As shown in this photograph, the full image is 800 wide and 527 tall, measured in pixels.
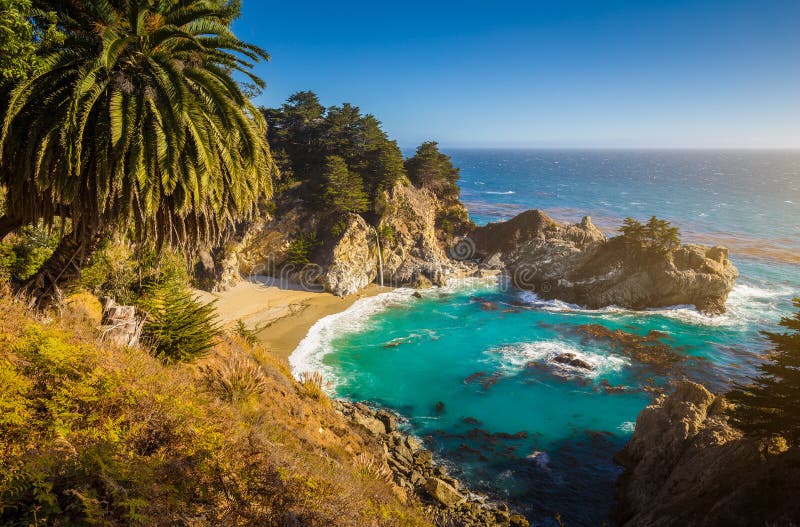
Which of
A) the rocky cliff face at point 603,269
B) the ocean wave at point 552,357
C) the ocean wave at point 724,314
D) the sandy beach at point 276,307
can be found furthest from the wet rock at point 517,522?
the rocky cliff face at point 603,269

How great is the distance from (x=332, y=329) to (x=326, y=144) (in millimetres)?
30511

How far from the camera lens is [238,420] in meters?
8.05

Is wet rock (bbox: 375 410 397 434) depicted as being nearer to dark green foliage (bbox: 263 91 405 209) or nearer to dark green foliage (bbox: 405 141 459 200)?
dark green foliage (bbox: 263 91 405 209)

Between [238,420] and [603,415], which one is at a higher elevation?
[238,420]

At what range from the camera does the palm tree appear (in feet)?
24.5

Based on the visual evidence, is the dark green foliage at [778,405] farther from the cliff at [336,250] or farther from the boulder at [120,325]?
the cliff at [336,250]

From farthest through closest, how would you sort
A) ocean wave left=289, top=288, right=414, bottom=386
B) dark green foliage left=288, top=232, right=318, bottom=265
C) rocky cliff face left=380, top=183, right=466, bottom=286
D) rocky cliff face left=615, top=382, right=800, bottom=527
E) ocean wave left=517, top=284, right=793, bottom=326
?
1. rocky cliff face left=380, top=183, right=466, bottom=286
2. dark green foliage left=288, top=232, right=318, bottom=265
3. ocean wave left=517, top=284, right=793, bottom=326
4. ocean wave left=289, top=288, right=414, bottom=386
5. rocky cliff face left=615, top=382, right=800, bottom=527

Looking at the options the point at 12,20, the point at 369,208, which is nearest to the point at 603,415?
the point at 12,20

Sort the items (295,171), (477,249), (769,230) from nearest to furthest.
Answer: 1. (295,171)
2. (477,249)
3. (769,230)

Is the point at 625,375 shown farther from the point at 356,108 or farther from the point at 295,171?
the point at 356,108

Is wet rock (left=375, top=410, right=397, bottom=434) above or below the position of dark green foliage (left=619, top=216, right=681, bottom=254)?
below

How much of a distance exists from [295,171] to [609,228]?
61987 mm

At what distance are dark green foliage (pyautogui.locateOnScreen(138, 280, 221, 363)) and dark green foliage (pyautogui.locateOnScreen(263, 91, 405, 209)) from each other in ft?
114

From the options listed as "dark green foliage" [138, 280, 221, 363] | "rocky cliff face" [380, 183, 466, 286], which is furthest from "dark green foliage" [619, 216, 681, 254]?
"dark green foliage" [138, 280, 221, 363]
